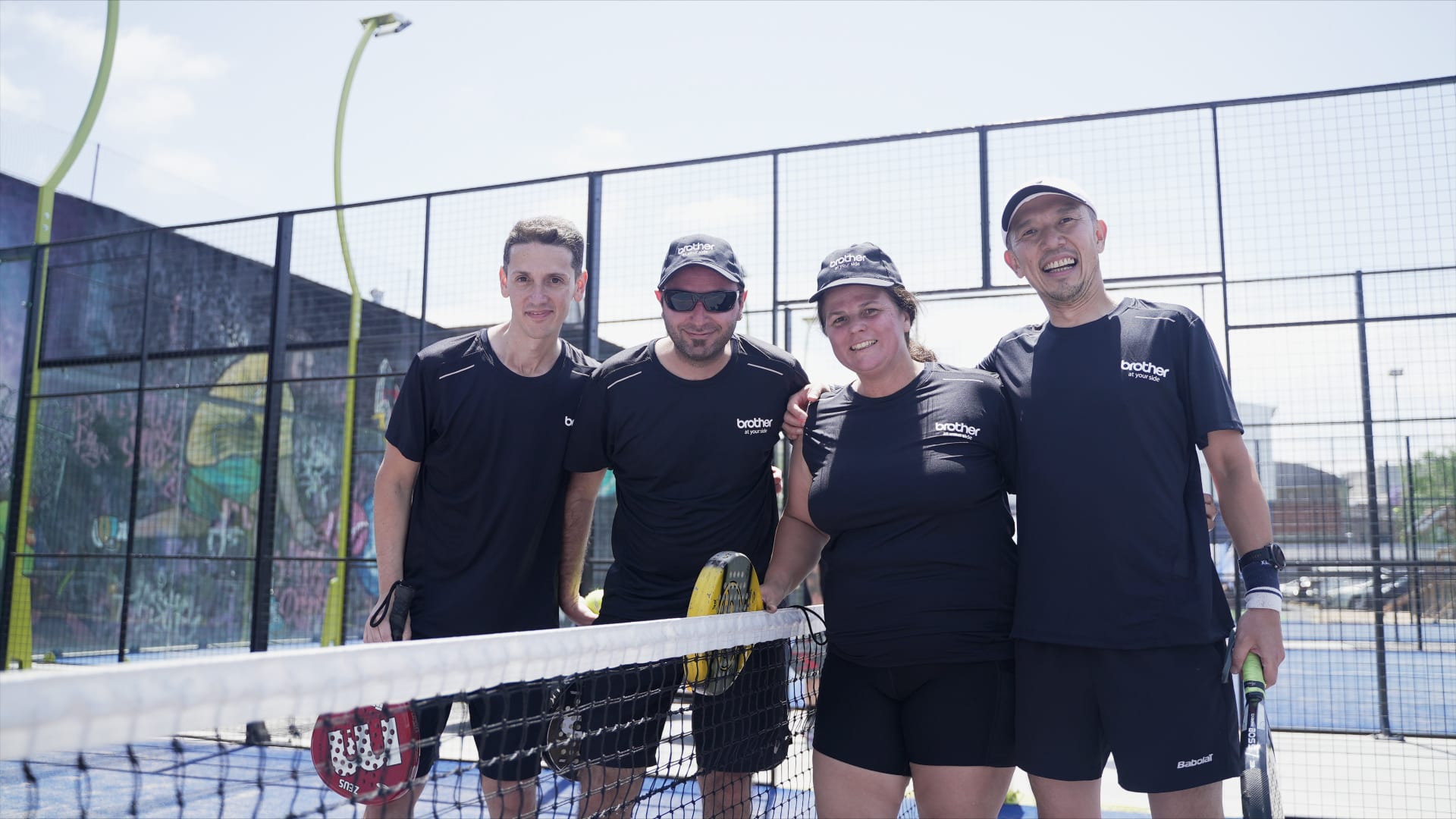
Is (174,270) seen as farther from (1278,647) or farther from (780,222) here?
(1278,647)

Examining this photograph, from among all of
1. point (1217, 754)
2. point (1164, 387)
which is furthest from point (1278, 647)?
point (1164, 387)

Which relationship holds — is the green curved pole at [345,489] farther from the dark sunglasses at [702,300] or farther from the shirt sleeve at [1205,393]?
the shirt sleeve at [1205,393]

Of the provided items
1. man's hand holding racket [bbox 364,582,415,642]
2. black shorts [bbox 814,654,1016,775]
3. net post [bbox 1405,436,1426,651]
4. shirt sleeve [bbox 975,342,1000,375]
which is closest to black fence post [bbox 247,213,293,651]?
man's hand holding racket [bbox 364,582,415,642]

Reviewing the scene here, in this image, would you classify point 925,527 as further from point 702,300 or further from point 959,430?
point 702,300

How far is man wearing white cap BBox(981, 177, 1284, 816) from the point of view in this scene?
2.56m

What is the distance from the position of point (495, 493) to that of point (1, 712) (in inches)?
89.6

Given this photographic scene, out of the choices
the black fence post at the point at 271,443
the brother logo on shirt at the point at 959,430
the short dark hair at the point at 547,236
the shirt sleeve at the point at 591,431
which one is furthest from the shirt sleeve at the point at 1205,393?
the black fence post at the point at 271,443

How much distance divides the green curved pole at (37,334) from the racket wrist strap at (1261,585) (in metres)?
11.0

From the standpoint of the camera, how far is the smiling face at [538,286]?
3473 millimetres

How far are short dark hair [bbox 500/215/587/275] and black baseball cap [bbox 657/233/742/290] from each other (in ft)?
1.31

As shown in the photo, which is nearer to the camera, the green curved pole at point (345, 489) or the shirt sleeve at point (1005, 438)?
the shirt sleeve at point (1005, 438)

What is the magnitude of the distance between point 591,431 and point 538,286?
56cm

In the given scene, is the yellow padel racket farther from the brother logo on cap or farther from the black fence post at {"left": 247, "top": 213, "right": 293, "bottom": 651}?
the black fence post at {"left": 247, "top": 213, "right": 293, "bottom": 651}

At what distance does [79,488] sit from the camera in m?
13.4
